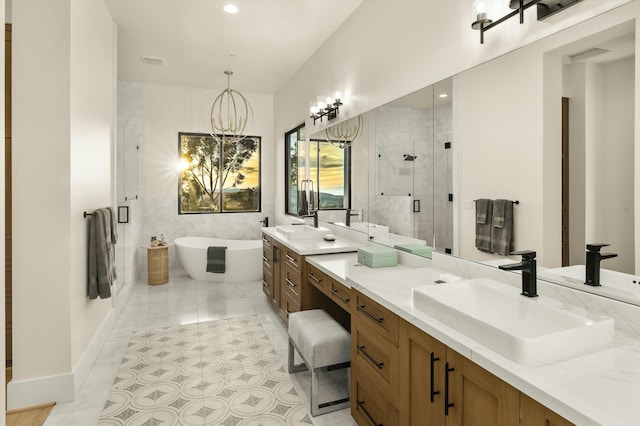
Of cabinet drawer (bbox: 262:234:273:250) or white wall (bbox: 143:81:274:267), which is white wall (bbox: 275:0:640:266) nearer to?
cabinet drawer (bbox: 262:234:273:250)

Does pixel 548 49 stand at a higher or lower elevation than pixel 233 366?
higher

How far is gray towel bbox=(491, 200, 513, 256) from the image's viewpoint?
1.71 metres

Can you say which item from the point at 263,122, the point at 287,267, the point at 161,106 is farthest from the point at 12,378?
the point at 263,122

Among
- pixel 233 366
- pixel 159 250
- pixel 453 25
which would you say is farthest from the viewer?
pixel 159 250

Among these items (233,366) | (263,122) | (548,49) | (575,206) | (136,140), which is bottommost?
(233,366)

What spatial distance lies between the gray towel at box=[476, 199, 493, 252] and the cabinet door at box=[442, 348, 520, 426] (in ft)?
2.60

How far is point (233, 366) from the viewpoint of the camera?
276cm

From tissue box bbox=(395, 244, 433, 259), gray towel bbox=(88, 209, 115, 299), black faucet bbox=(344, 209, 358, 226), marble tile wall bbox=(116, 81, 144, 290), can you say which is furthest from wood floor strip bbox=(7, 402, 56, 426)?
marble tile wall bbox=(116, 81, 144, 290)

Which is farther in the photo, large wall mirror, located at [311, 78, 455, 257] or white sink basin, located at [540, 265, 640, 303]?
large wall mirror, located at [311, 78, 455, 257]

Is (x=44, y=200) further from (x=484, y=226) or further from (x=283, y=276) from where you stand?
(x=484, y=226)

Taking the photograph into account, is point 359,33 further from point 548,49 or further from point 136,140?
point 136,140

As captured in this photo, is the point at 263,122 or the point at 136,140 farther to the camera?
the point at 263,122

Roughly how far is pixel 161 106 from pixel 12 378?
4.35 metres

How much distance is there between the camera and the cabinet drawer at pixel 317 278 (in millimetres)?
2460
